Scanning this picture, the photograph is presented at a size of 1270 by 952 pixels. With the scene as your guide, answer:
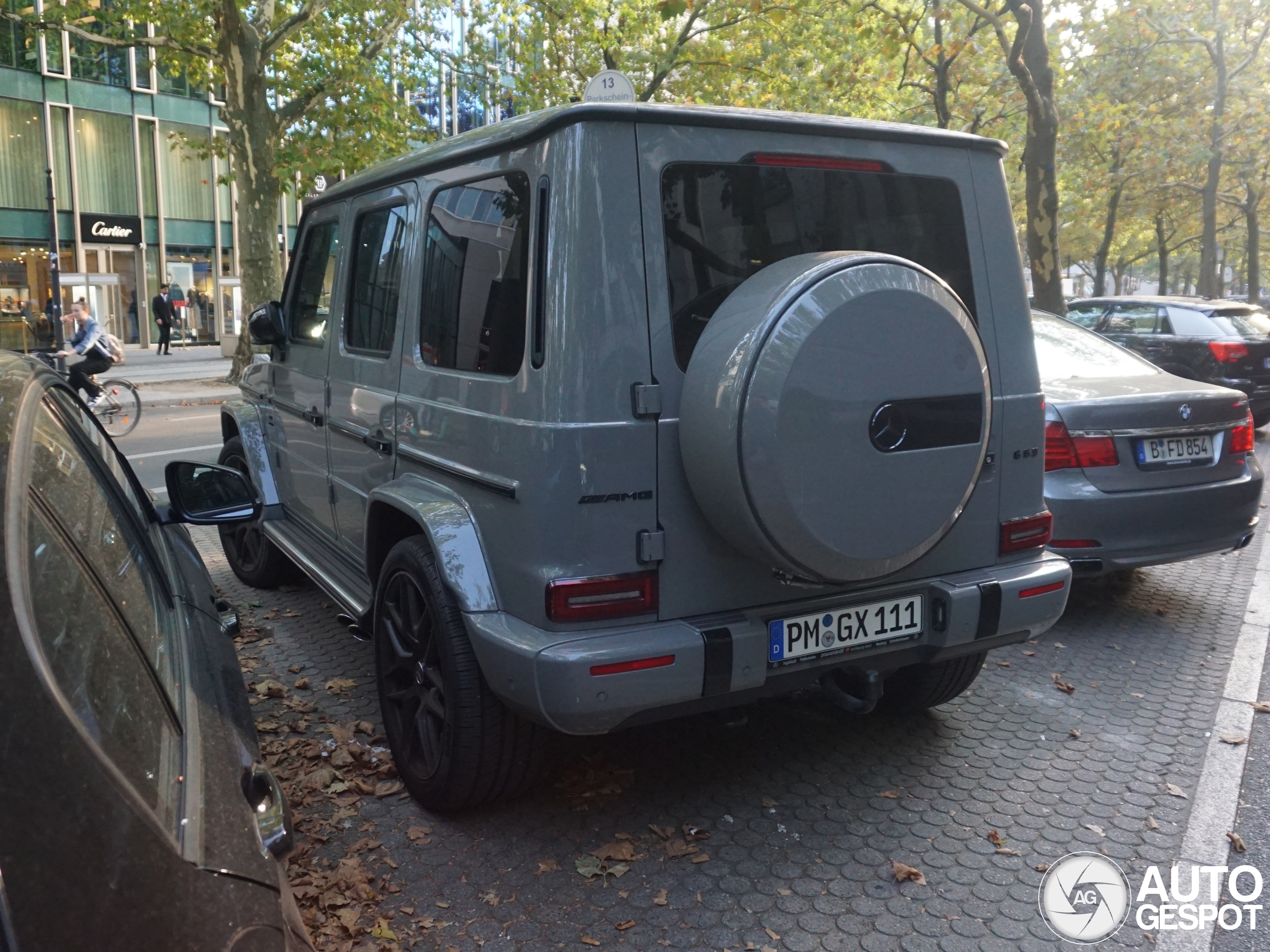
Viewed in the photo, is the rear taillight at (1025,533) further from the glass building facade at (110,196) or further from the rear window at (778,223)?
the glass building facade at (110,196)

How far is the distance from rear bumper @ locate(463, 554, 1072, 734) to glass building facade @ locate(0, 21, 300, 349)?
28.8 meters

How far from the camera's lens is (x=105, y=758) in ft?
4.27

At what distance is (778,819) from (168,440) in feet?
38.9

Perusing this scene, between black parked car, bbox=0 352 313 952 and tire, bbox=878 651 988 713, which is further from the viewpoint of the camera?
tire, bbox=878 651 988 713

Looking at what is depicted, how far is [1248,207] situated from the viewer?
36156mm

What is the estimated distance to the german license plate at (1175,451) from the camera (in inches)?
217

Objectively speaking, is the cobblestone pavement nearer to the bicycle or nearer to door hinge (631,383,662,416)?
door hinge (631,383,662,416)

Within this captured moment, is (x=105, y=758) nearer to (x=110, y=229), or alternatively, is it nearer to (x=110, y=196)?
(x=110, y=229)

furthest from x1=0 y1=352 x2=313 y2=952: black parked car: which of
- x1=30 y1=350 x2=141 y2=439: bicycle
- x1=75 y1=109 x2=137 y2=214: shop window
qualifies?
x1=75 y1=109 x2=137 y2=214: shop window

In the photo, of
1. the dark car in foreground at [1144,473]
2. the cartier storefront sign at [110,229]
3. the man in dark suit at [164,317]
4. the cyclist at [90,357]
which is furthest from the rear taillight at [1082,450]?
the cartier storefront sign at [110,229]

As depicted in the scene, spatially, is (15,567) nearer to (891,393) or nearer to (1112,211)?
(891,393)

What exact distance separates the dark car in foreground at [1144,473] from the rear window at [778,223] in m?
2.14

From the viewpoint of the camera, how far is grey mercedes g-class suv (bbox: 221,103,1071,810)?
300cm

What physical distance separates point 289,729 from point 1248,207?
4007cm
